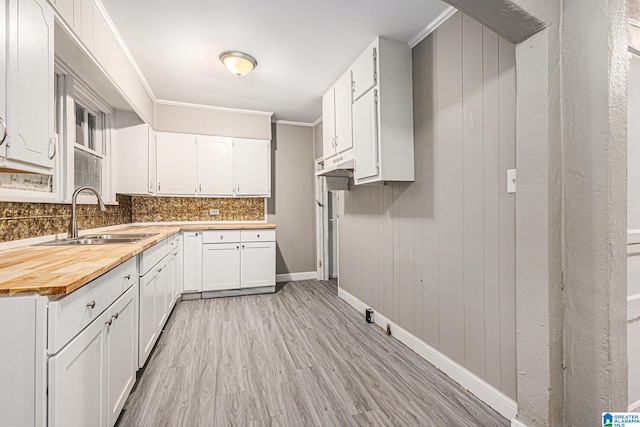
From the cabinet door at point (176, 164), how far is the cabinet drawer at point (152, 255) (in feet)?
4.13

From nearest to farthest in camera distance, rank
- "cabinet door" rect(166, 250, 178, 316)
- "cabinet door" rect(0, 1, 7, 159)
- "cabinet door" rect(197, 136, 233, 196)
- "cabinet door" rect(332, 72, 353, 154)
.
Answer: "cabinet door" rect(0, 1, 7, 159) < "cabinet door" rect(332, 72, 353, 154) < "cabinet door" rect(166, 250, 178, 316) < "cabinet door" rect(197, 136, 233, 196)

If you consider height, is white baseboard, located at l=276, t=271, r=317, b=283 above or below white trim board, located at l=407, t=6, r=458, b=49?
below

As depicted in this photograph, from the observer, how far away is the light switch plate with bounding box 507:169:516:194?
1.61 meters

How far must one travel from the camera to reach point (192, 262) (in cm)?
375

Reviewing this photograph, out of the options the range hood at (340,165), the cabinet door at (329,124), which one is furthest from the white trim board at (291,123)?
the range hood at (340,165)

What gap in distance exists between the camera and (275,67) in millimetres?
2986

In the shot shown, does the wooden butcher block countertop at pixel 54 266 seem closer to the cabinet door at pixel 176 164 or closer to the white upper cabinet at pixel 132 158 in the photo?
the white upper cabinet at pixel 132 158

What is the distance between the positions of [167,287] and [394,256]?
222 centimetres

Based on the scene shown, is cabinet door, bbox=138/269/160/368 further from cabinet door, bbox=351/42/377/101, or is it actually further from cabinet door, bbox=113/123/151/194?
cabinet door, bbox=351/42/377/101

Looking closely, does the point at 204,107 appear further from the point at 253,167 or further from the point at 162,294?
the point at 162,294

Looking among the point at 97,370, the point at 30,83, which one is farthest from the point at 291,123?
the point at 97,370

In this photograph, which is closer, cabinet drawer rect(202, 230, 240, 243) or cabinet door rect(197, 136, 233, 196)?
cabinet drawer rect(202, 230, 240, 243)

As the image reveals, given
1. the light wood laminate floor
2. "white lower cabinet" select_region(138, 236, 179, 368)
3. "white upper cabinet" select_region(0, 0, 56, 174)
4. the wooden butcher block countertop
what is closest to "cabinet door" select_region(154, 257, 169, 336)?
"white lower cabinet" select_region(138, 236, 179, 368)

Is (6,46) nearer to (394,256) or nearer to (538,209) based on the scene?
(538,209)
